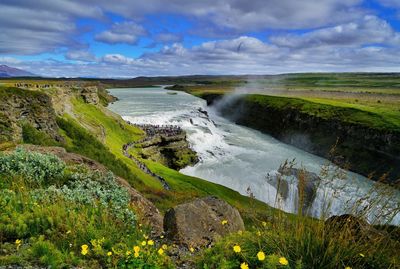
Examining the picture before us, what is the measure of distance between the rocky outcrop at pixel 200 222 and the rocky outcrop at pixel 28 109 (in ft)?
58.8

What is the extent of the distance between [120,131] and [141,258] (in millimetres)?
57545

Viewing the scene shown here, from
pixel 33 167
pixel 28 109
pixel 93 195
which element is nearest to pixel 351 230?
pixel 93 195

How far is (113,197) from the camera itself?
370 inches

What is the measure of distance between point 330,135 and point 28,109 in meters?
58.1

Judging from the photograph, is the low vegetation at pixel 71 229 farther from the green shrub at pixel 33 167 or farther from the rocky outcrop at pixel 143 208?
the rocky outcrop at pixel 143 208

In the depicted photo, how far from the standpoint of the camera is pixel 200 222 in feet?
30.1

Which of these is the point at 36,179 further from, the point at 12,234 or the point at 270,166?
the point at 270,166

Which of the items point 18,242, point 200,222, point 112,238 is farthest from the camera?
point 200,222

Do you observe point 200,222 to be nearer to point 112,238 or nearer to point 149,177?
point 112,238

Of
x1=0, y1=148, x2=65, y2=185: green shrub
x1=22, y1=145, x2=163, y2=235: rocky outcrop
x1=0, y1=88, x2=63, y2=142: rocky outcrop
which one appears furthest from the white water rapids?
x1=0, y1=148, x2=65, y2=185: green shrub

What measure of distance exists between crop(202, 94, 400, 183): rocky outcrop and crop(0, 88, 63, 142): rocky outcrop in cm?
2820

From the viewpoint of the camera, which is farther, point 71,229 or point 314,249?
point 71,229

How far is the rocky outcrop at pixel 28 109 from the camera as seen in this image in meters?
25.5

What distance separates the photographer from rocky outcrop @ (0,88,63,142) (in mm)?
25475
